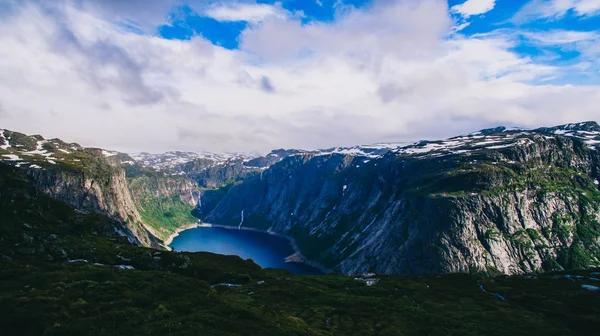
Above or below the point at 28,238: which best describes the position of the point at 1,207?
above

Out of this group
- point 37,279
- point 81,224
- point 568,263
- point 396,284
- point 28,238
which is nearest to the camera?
point 37,279

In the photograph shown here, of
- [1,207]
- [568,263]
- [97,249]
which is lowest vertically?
[568,263]

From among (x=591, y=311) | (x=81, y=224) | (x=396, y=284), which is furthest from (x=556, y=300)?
(x=81, y=224)

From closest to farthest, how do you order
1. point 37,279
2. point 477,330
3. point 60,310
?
point 60,310 → point 37,279 → point 477,330

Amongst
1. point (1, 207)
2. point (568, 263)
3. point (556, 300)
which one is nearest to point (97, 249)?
point (1, 207)

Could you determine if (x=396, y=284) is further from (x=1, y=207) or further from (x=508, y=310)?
(x=1, y=207)

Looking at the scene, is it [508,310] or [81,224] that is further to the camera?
[81,224]

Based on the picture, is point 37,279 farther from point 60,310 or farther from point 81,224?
point 81,224
